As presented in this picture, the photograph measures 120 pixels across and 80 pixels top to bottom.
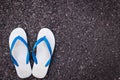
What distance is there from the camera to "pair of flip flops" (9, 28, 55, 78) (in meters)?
1.31

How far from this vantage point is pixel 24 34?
52.4 inches

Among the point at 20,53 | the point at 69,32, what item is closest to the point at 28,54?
the point at 20,53

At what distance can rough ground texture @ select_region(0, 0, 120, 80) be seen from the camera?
135 cm

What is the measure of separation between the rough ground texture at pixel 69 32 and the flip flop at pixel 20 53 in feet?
0.14

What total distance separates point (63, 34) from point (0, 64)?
1.32 feet

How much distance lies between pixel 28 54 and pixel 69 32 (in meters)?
0.27

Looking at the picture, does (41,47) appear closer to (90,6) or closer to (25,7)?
(25,7)

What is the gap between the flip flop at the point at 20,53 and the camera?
131 centimetres

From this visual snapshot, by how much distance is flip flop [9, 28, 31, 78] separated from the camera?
1.31 metres

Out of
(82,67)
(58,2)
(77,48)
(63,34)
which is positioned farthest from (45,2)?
(82,67)

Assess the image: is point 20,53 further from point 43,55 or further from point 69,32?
point 69,32

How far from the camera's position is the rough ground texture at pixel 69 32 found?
4.42 feet

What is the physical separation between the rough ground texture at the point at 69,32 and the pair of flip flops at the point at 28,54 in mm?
38

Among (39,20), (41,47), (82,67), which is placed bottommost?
(82,67)
